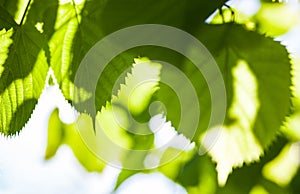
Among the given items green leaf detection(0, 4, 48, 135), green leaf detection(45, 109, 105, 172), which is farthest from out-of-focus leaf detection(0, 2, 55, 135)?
green leaf detection(45, 109, 105, 172)

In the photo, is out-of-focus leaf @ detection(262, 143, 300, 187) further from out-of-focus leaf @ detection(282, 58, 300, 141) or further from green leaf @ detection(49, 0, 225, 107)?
green leaf @ detection(49, 0, 225, 107)

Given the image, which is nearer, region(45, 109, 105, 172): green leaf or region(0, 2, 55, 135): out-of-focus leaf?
region(0, 2, 55, 135): out-of-focus leaf

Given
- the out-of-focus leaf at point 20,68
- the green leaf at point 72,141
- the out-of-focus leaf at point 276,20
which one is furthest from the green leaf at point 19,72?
the out-of-focus leaf at point 276,20

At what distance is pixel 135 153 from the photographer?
49cm

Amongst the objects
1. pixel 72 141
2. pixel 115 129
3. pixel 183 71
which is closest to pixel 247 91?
pixel 183 71

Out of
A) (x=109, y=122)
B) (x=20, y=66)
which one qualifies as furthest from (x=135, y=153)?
(x=20, y=66)

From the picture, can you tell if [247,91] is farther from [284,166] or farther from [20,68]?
[20,68]

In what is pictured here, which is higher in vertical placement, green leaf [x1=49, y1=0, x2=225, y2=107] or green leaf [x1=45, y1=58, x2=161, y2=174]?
green leaf [x1=49, y1=0, x2=225, y2=107]

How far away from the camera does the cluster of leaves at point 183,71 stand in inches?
14.5

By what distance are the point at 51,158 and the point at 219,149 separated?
30 centimetres

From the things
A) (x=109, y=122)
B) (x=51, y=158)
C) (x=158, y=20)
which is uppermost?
(x=158, y=20)

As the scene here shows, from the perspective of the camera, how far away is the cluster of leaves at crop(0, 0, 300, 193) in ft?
1.21

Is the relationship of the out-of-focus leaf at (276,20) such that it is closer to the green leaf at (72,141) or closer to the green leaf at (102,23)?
the green leaf at (102,23)

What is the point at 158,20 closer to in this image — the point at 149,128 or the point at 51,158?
the point at 149,128
